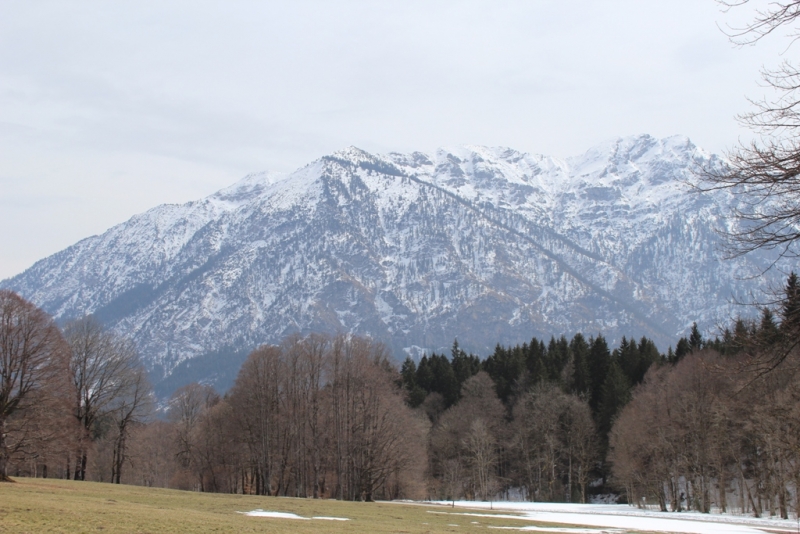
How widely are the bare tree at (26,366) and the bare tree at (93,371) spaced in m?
18.7

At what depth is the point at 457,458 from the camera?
10425cm

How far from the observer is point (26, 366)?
158ft

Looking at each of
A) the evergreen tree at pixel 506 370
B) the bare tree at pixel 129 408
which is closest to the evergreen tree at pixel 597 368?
the evergreen tree at pixel 506 370

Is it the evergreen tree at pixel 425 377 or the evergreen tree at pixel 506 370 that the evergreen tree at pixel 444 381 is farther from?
the evergreen tree at pixel 506 370

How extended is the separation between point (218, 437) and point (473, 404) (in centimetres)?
3936

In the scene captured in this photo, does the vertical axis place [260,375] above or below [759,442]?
above

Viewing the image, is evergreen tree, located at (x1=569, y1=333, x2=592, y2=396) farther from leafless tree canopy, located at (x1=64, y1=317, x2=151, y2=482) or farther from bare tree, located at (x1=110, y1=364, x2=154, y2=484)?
leafless tree canopy, located at (x1=64, y1=317, x2=151, y2=482)

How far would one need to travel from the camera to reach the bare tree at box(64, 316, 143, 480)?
228ft

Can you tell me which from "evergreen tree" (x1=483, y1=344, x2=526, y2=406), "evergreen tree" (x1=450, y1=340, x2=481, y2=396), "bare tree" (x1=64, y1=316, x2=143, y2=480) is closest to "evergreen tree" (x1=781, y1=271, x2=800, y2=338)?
"bare tree" (x1=64, y1=316, x2=143, y2=480)

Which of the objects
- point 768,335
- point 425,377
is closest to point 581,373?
point 425,377

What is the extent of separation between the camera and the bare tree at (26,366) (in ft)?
152

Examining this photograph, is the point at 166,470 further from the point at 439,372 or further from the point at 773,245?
the point at 773,245

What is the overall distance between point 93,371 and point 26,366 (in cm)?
2392

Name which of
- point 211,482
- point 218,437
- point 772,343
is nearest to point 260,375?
point 218,437
